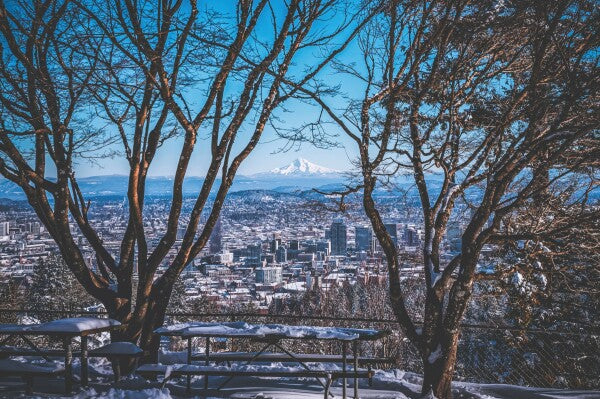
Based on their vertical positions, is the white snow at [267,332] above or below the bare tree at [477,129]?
below

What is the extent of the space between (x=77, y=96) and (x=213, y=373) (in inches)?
208

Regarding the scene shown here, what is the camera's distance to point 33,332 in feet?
19.6

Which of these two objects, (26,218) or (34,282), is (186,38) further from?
(34,282)

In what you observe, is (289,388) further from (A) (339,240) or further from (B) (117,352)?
(A) (339,240)

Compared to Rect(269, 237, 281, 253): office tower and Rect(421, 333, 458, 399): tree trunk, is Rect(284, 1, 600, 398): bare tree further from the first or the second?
Rect(269, 237, 281, 253): office tower

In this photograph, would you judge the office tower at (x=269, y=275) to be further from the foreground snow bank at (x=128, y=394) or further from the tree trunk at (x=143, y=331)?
the foreground snow bank at (x=128, y=394)

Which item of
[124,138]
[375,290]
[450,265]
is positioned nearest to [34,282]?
[375,290]

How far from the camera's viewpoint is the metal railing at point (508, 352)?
11132mm

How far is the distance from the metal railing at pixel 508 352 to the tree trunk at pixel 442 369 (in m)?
2.06

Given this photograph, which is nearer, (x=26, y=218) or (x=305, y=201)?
(x=305, y=201)

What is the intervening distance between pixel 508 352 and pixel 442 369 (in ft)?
40.4

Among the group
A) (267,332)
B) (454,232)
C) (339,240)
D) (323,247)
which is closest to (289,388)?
(267,332)

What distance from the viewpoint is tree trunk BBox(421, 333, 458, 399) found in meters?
6.13

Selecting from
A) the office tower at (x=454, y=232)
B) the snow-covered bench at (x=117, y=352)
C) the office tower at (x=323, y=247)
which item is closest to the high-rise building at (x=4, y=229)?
the office tower at (x=323, y=247)
